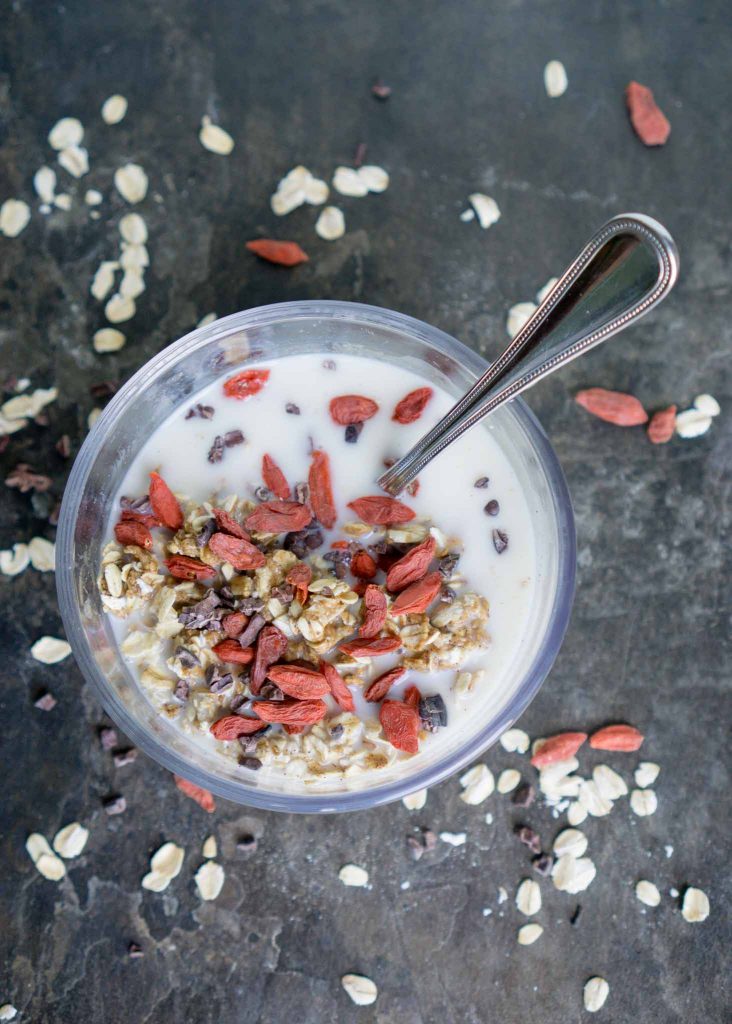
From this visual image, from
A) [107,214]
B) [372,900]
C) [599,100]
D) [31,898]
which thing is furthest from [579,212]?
[31,898]

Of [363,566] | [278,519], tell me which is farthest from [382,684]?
[278,519]

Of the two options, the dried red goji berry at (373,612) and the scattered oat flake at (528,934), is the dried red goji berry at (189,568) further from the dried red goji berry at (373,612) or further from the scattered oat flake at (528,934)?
the scattered oat flake at (528,934)

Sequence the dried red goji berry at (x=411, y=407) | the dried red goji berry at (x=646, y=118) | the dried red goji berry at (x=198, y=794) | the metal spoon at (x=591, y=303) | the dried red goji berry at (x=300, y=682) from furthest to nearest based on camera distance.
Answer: the dried red goji berry at (x=646, y=118)
the dried red goji berry at (x=198, y=794)
the dried red goji berry at (x=411, y=407)
the dried red goji berry at (x=300, y=682)
the metal spoon at (x=591, y=303)

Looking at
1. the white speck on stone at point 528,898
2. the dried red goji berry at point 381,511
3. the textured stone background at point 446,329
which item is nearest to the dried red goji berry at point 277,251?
the textured stone background at point 446,329

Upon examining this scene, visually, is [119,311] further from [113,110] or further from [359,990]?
[359,990]

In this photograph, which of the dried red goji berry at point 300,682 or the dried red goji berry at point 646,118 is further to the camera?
the dried red goji berry at point 646,118

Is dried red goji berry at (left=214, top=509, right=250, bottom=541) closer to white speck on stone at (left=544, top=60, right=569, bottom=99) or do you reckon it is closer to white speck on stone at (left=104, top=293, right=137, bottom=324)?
white speck on stone at (left=104, top=293, right=137, bottom=324)

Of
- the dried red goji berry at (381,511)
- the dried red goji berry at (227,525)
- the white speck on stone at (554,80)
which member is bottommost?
the dried red goji berry at (227,525)
